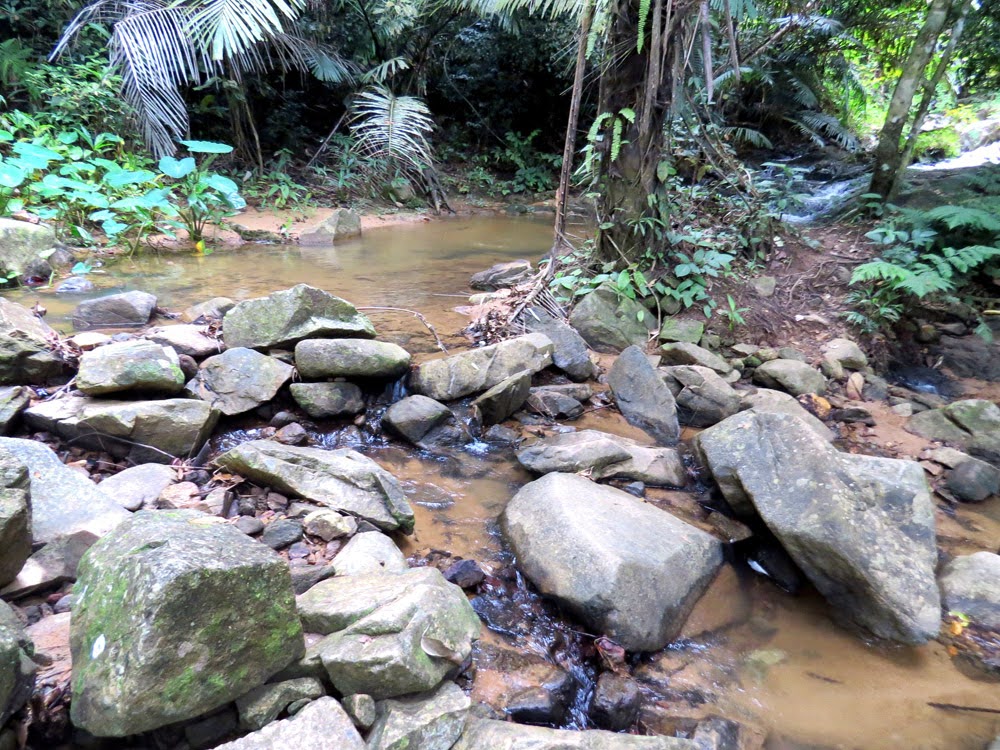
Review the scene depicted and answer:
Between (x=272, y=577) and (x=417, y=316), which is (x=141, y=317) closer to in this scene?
(x=417, y=316)

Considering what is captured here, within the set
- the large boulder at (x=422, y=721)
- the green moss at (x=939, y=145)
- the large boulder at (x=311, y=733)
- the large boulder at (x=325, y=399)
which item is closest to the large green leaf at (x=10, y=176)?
the large boulder at (x=325, y=399)

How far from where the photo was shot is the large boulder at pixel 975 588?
2365 millimetres

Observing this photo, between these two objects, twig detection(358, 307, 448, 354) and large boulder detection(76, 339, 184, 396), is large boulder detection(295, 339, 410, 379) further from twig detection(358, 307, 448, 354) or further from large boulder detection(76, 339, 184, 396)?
twig detection(358, 307, 448, 354)

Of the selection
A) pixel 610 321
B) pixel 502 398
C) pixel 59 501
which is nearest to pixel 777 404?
pixel 610 321

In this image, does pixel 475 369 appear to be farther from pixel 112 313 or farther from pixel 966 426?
pixel 966 426

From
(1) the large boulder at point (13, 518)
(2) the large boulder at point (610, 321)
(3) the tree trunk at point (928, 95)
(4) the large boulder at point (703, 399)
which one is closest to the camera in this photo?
(1) the large boulder at point (13, 518)

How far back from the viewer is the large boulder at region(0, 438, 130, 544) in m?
1.96

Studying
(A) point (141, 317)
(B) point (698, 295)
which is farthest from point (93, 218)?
(B) point (698, 295)

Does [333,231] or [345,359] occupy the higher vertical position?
[333,231]

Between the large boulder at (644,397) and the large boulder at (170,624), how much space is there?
2612mm

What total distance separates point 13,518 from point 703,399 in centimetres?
345

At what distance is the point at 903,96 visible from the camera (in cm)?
554

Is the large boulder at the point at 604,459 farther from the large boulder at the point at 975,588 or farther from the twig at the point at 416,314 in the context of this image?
the twig at the point at 416,314

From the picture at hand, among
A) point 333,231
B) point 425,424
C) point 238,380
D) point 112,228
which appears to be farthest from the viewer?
point 333,231
